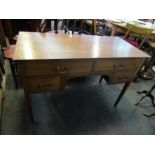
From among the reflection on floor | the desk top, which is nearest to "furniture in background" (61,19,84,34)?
the desk top

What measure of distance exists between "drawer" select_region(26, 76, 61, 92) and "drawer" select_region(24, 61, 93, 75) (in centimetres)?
7

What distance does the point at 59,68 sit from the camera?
3.44 feet

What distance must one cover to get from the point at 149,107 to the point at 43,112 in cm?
141

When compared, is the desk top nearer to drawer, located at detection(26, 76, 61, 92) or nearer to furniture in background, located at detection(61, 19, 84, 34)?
drawer, located at detection(26, 76, 61, 92)

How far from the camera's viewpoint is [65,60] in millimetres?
1011

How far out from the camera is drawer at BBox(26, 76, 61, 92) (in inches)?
41.9

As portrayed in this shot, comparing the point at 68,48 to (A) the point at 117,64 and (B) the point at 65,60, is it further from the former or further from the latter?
(A) the point at 117,64

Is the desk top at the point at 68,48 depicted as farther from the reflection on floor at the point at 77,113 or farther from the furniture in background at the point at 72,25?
the reflection on floor at the point at 77,113

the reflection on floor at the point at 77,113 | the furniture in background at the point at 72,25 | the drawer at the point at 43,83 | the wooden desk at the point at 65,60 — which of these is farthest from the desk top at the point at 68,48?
the reflection on floor at the point at 77,113

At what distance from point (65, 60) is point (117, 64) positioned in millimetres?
499

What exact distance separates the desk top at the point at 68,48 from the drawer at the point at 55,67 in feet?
0.17

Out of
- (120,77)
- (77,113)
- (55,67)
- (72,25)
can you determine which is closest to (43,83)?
(55,67)
